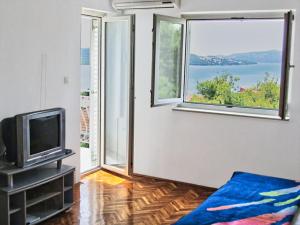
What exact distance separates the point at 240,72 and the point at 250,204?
221 cm

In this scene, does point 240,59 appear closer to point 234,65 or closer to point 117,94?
point 234,65

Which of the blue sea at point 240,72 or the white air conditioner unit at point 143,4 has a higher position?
the white air conditioner unit at point 143,4

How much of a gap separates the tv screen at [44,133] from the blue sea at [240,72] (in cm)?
183

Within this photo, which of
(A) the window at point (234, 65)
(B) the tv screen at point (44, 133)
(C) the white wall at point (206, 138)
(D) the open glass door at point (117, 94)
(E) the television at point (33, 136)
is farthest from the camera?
(D) the open glass door at point (117, 94)

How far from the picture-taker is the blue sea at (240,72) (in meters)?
4.67

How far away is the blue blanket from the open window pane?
1.56 metres

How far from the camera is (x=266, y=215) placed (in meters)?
2.75

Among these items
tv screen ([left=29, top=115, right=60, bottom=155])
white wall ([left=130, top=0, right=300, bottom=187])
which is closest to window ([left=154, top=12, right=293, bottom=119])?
white wall ([left=130, top=0, right=300, bottom=187])

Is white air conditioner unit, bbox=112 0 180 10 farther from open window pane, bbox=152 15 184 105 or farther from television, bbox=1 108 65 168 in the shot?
television, bbox=1 108 65 168

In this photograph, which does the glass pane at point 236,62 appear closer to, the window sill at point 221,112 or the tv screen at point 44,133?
the window sill at point 221,112

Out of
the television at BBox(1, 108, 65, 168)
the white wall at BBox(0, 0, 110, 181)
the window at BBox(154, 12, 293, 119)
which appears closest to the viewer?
the television at BBox(1, 108, 65, 168)

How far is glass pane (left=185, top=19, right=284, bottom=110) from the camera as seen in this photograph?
4637 millimetres

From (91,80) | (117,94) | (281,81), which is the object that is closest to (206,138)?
(281,81)

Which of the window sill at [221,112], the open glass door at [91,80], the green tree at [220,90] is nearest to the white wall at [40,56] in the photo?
the open glass door at [91,80]
